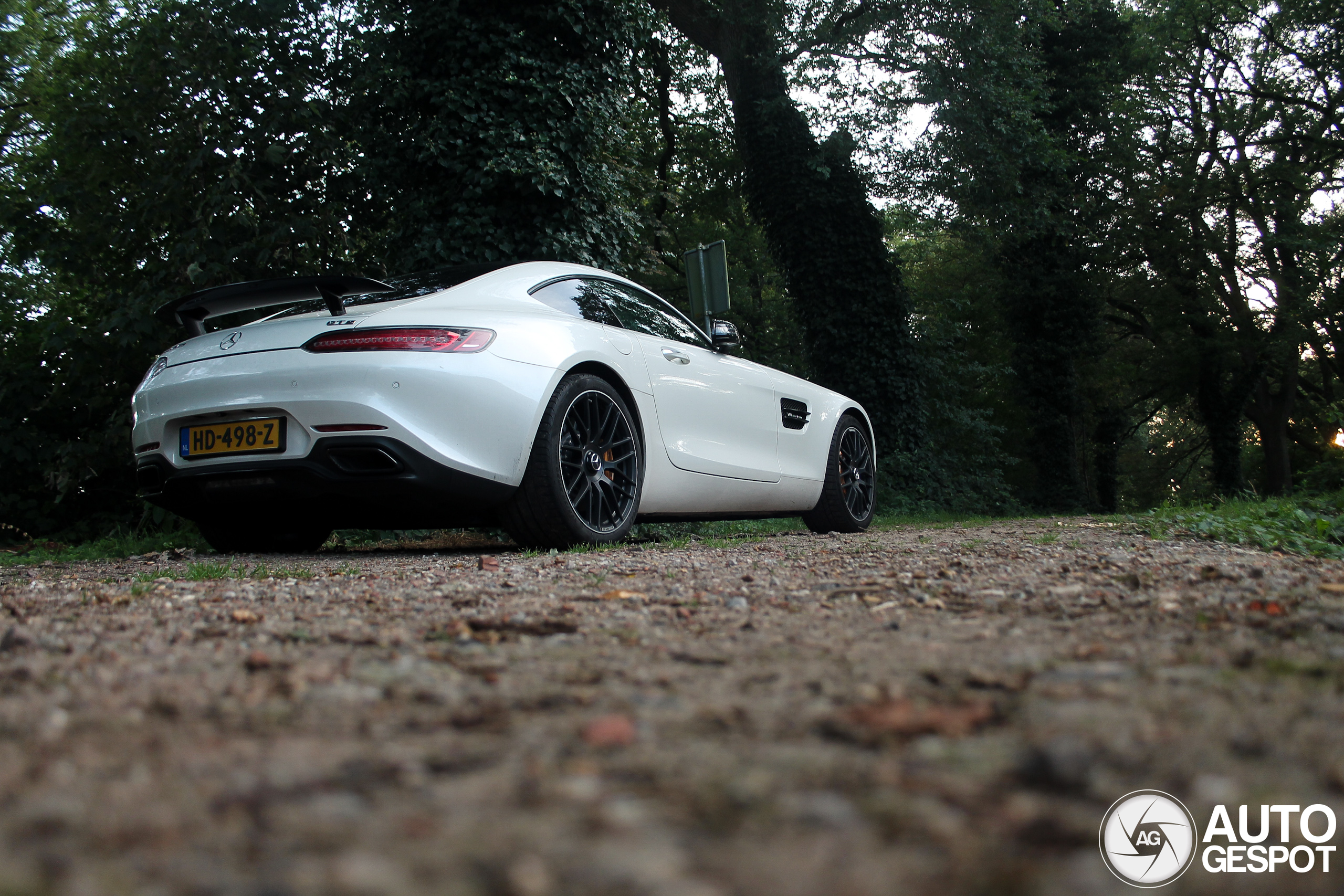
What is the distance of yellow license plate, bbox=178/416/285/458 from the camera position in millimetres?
4211

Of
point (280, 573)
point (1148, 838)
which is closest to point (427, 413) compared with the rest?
point (280, 573)

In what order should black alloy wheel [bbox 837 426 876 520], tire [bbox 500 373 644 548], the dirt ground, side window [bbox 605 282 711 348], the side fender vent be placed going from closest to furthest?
the dirt ground, tire [bbox 500 373 644 548], side window [bbox 605 282 711 348], the side fender vent, black alloy wheel [bbox 837 426 876 520]


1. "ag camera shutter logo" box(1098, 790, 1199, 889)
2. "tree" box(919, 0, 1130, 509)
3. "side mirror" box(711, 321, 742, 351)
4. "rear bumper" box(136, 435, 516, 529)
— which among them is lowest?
"ag camera shutter logo" box(1098, 790, 1199, 889)

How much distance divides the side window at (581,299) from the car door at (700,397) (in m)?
0.09

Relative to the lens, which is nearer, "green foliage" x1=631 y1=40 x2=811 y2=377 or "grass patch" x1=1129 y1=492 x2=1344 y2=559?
"grass patch" x1=1129 y1=492 x2=1344 y2=559

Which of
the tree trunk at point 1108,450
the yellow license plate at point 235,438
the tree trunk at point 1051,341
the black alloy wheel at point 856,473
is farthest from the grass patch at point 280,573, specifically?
the tree trunk at point 1108,450

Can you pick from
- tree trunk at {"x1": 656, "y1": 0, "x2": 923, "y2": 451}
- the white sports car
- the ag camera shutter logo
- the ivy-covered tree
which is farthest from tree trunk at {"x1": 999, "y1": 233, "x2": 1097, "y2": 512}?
the ag camera shutter logo

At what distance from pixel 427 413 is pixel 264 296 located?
1.34 m

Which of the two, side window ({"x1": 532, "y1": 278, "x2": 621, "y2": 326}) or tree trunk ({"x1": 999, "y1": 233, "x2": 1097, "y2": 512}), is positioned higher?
tree trunk ({"x1": 999, "y1": 233, "x2": 1097, "y2": 512})

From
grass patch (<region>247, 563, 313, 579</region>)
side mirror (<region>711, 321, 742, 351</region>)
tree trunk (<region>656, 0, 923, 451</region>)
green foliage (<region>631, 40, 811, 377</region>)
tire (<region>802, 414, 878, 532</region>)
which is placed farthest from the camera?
green foliage (<region>631, 40, 811, 377</region>)

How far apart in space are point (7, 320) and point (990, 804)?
35.3 ft

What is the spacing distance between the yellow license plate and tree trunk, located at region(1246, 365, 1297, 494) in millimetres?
23372

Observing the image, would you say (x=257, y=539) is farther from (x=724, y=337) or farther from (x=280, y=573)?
(x=724, y=337)

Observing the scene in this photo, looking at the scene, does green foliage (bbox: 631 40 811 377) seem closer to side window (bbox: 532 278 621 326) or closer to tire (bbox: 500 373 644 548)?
side window (bbox: 532 278 621 326)
